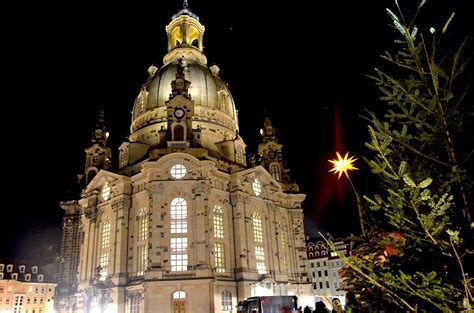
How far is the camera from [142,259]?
4081 cm

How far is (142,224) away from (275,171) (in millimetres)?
22282

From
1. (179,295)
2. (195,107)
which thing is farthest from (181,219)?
(195,107)

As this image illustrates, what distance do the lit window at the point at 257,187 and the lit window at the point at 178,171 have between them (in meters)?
10.3

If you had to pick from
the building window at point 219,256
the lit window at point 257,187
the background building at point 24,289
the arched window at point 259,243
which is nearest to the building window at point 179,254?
the building window at point 219,256

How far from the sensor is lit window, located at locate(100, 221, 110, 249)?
44781 mm

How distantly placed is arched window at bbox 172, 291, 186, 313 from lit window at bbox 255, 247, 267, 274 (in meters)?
10.7

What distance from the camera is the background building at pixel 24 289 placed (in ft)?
217

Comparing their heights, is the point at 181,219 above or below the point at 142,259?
above

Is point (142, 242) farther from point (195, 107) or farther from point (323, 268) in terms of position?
point (323, 268)

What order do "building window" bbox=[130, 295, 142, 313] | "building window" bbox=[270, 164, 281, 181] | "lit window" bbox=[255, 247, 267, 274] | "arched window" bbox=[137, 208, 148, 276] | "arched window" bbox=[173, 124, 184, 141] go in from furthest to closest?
"building window" bbox=[270, 164, 281, 181], "arched window" bbox=[173, 124, 184, 141], "lit window" bbox=[255, 247, 267, 274], "arched window" bbox=[137, 208, 148, 276], "building window" bbox=[130, 295, 142, 313]

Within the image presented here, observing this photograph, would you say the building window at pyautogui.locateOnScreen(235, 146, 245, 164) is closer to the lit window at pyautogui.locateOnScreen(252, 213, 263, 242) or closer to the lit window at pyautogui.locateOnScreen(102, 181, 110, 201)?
the lit window at pyautogui.locateOnScreen(252, 213, 263, 242)

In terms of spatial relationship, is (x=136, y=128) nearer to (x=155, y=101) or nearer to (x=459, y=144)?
(x=155, y=101)

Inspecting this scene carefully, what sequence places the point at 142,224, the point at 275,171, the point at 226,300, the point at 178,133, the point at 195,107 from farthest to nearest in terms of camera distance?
the point at 275,171
the point at 195,107
the point at 178,133
the point at 142,224
the point at 226,300

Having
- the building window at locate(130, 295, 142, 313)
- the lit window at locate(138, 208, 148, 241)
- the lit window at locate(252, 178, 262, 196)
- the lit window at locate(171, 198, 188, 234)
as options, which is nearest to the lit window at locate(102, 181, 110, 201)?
the lit window at locate(138, 208, 148, 241)
